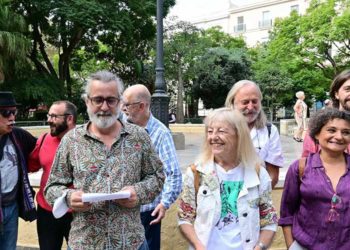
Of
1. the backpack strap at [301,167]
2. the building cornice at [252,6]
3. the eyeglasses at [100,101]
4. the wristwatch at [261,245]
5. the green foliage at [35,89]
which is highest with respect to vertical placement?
the building cornice at [252,6]

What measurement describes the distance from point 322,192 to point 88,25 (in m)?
21.4

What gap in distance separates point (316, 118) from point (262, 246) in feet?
2.94

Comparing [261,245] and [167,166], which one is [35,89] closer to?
[167,166]

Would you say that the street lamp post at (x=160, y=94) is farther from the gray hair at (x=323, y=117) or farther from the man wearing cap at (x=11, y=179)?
the gray hair at (x=323, y=117)

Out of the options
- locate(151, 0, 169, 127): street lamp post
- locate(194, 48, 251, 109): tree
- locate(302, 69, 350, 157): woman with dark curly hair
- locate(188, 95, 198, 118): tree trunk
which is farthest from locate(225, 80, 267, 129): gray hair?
locate(188, 95, 198, 118): tree trunk

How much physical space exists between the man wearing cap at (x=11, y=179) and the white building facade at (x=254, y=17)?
5098 centimetres

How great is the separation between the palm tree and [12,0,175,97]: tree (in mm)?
1762

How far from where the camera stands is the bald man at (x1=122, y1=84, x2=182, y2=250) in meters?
3.48

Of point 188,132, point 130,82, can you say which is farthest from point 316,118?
point 130,82

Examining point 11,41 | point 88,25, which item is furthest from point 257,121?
point 88,25

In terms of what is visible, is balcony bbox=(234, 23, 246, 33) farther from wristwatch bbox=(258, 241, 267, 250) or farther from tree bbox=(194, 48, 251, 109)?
wristwatch bbox=(258, 241, 267, 250)

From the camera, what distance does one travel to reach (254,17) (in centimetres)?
5728

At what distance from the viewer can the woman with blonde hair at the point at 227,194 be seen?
2.62m

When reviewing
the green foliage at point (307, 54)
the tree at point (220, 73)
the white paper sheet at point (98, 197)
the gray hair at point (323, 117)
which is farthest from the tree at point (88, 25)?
the white paper sheet at point (98, 197)
